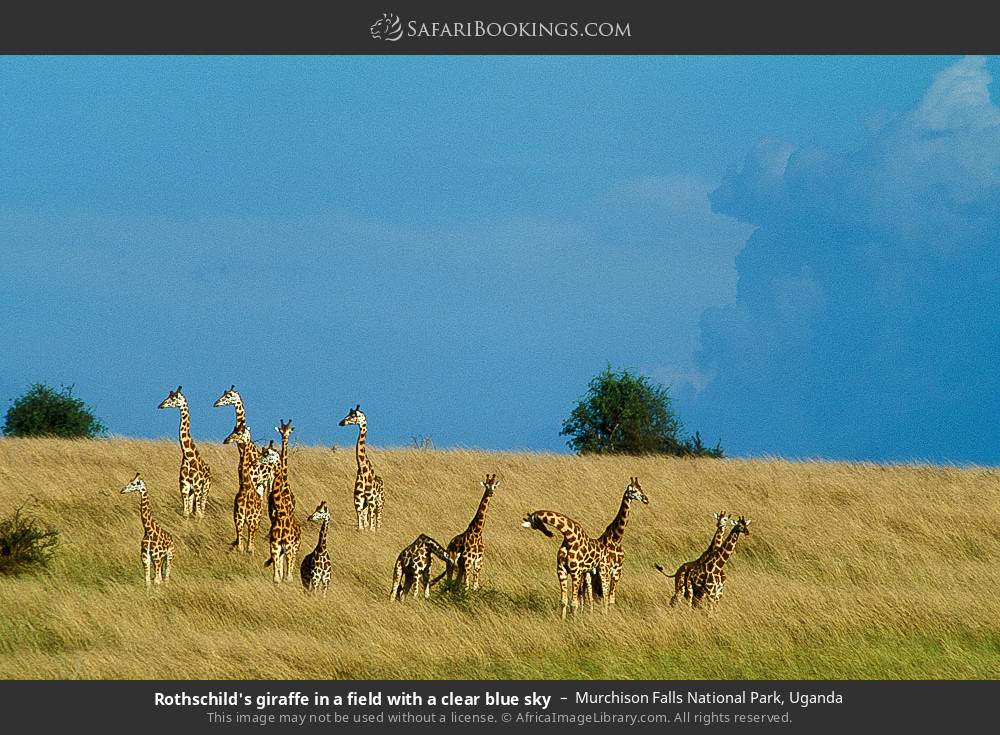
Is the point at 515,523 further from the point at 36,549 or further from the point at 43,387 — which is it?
the point at 43,387

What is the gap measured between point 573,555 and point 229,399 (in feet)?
21.5

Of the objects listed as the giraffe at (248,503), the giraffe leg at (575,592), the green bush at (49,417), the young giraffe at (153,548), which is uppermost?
the green bush at (49,417)

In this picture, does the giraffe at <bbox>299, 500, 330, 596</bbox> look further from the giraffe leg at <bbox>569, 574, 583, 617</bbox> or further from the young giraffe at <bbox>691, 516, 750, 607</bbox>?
the young giraffe at <bbox>691, 516, 750, 607</bbox>

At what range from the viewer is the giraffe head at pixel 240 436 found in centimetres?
1566

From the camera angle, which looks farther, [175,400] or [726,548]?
[175,400]

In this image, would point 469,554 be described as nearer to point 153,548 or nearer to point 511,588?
point 511,588

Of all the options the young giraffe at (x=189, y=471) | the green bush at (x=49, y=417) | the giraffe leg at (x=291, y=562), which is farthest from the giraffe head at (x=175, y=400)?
the green bush at (x=49, y=417)

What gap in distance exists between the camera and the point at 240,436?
15.7 meters

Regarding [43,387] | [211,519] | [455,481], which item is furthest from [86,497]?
[43,387]

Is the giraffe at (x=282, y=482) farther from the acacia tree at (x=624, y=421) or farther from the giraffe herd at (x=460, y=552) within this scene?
the acacia tree at (x=624, y=421)

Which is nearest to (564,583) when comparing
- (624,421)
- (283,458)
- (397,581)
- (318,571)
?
(397,581)

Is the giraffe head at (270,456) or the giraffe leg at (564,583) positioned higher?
the giraffe head at (270,456)

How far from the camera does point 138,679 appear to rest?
1020cm

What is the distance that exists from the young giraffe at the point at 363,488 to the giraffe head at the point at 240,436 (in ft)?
4.88
